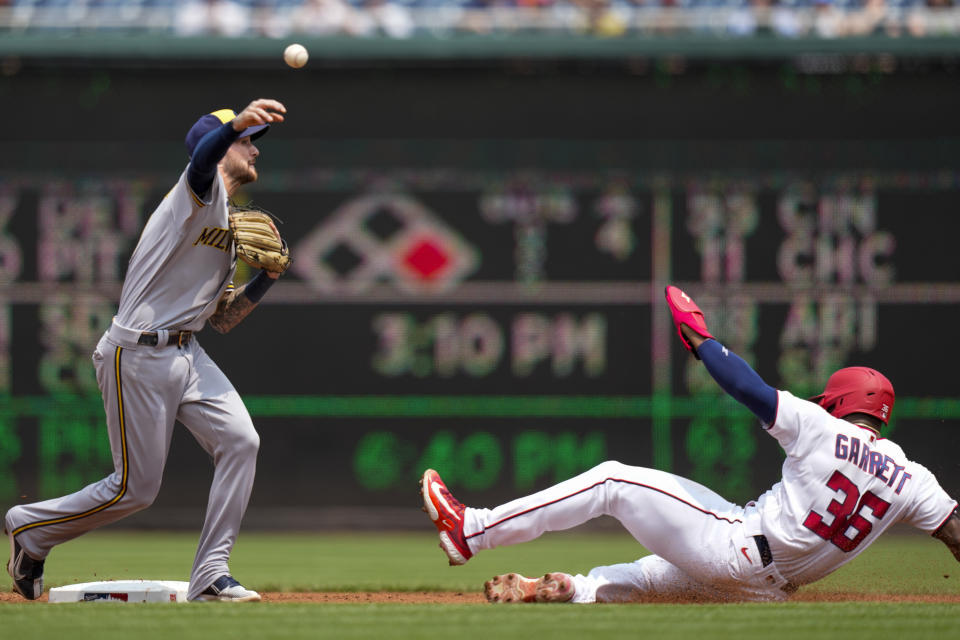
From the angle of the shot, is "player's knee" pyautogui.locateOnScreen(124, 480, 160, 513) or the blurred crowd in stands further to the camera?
the blurred crowd in stands

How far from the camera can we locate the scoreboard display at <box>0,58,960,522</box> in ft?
26.6

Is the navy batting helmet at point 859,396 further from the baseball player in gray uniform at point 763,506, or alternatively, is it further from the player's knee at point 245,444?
the player's knee at point 245,444

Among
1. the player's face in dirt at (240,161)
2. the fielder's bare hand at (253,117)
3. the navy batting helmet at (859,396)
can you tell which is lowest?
the navy batting helmet at (859,396)

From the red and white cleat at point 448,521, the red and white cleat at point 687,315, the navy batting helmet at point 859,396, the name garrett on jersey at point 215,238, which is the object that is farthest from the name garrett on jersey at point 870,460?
the name garrett on jersey at point 215,238

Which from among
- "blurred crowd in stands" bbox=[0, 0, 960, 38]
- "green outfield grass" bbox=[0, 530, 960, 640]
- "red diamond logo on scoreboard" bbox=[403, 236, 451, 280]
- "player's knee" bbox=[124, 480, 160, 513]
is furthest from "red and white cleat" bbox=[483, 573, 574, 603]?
"blurred crowd in stands" bbox=[0, 0, 960, 38]

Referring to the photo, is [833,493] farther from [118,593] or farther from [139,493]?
[118,593]

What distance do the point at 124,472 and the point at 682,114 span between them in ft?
15.9

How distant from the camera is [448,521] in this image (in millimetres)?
4375

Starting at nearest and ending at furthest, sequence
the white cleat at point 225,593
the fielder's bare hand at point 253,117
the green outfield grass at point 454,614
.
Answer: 1. the green outfield grass at point 454,614
2. the fielder's bare hand at point 253,117
3. the white cleat at point 225,593

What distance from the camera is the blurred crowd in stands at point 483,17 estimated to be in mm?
8781

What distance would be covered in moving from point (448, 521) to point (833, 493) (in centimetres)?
123

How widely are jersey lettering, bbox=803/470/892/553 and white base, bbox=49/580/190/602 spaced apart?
2204mm

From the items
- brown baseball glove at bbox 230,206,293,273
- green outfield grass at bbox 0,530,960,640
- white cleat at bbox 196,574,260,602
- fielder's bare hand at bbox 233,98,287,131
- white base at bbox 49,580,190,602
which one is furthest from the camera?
brown baseball glove at bbox 230,206,293,273

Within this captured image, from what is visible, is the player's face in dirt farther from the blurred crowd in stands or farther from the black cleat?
the blurred crowd in stands
